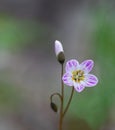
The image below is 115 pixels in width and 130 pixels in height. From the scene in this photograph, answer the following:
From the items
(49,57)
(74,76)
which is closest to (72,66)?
(74,76)

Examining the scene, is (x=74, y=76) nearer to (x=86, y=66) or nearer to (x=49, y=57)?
(x=86, y=66)

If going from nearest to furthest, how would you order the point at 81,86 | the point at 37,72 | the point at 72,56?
the point at 81,86 < the point at 37,72 < the point at 72,56

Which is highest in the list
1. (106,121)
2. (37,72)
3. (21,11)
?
(21,11)

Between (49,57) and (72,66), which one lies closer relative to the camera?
(72,66)

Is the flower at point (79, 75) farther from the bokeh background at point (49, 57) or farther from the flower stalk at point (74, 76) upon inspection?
the bokeh background at point (49, 57)

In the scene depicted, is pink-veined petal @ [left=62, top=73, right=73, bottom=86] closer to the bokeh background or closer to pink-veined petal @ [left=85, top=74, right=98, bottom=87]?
pink-veined petal @ [left=85, top=74, right=98, bottom=87]

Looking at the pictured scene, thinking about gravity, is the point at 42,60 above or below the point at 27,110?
above

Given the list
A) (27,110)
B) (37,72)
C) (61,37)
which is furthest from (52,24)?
(27,110)

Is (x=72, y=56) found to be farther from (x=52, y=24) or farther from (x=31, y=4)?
(x=31, y=4)
